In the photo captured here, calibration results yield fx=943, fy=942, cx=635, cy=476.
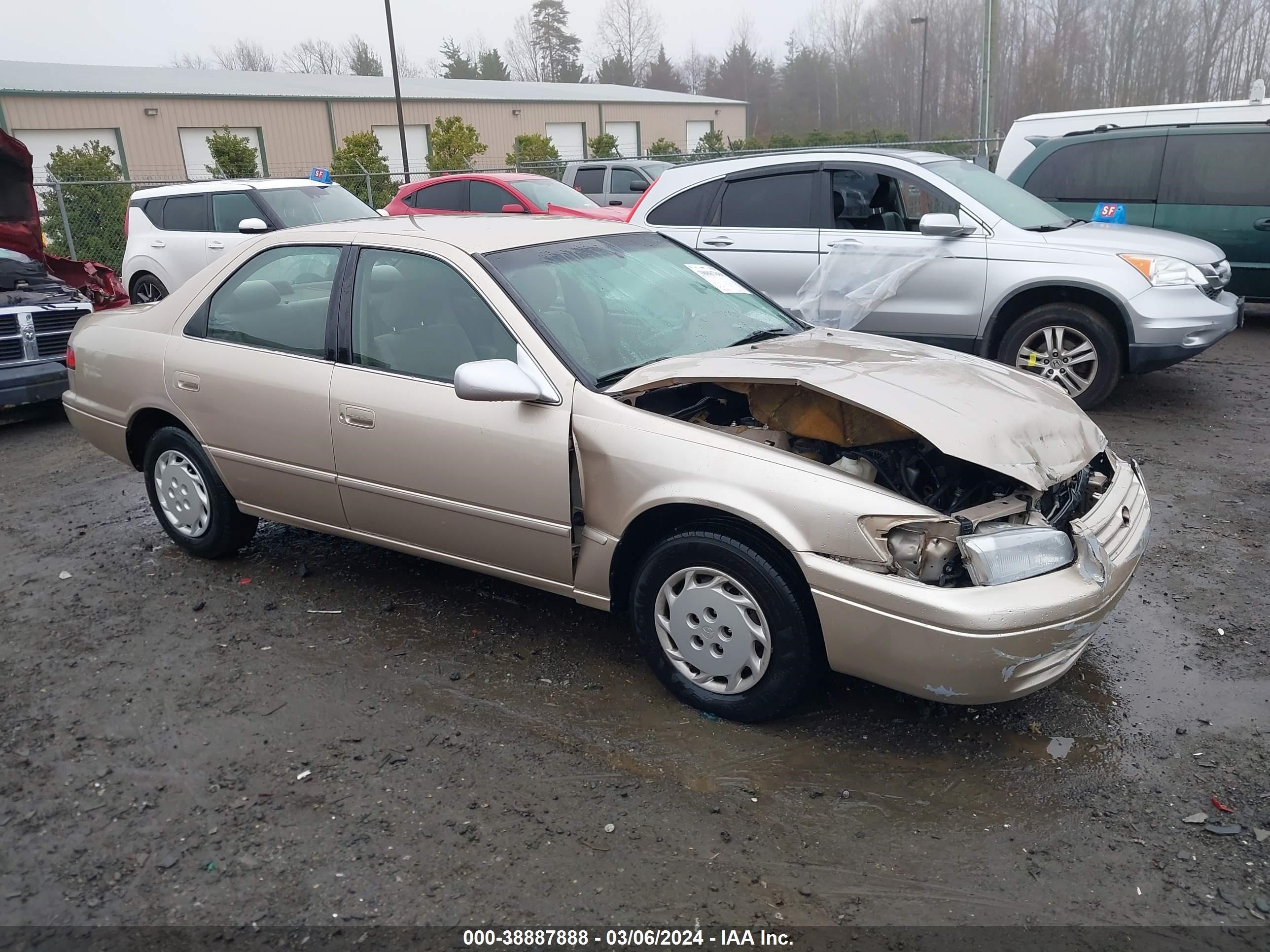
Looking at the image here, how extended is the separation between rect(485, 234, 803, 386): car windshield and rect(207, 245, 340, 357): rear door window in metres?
0.88

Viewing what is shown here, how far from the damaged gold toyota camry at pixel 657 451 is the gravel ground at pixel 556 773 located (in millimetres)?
326

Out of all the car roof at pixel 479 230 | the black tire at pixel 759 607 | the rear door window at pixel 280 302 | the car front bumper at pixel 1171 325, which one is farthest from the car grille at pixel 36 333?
the car front bumper at pixel 1171 325

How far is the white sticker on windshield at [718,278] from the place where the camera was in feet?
14.5

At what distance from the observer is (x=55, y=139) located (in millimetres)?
26594

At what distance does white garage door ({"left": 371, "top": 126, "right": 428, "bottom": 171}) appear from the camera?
34656 mm

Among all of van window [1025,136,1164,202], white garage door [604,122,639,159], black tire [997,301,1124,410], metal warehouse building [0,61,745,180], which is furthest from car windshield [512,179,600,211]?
white garage door [604,122,639,159]

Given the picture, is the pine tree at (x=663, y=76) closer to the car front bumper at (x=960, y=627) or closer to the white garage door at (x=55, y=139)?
the white garage door at (x=55, y=139)

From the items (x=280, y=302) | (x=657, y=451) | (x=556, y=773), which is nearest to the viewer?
(x=556, y=773)

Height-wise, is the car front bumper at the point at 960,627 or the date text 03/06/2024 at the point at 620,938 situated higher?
the car front bumper at the point at 960,627

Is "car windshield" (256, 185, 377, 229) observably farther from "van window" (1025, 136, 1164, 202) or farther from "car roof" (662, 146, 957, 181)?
"van window" (1025, 136, 1164, 202)

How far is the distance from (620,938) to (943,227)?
5.50m

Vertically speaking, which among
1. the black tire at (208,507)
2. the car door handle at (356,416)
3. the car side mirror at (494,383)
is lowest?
the black tire at (208,507)

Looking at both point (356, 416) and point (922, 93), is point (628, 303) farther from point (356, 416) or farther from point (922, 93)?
point (922, 93)

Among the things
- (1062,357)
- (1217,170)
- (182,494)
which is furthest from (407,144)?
(182,494)
